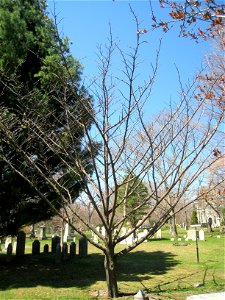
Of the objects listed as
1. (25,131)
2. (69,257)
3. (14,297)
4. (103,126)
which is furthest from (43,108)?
(69,257)

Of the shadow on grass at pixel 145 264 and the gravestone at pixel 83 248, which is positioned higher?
the gravestone at pixel 83 248

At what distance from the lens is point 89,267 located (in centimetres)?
1034

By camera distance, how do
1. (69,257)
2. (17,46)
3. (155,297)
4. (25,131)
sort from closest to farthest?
(155,297) < (25,131) < (17,46) < (69,257)

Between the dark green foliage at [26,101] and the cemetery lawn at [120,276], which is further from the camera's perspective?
the dark green foliage at [26,101]

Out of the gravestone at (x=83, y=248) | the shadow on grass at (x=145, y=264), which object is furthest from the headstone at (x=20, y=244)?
the shadow on grass at (x=145, y=264)

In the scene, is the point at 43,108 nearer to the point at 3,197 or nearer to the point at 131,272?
the point at 3,197

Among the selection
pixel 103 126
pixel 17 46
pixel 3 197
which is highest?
pixel 17 46

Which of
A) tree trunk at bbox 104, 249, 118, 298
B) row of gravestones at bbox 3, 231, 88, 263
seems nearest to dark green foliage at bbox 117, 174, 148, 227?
tree trunk at bbox 104, 249, 118, 298

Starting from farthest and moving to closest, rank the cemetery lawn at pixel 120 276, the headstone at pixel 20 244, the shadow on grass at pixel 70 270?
the headstone at pixel 20 244 < the shadow on grass at pixel 70 270 < the cemetery lawn at pixel 120 276

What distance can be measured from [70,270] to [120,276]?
170 cm

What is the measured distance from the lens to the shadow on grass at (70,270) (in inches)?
326

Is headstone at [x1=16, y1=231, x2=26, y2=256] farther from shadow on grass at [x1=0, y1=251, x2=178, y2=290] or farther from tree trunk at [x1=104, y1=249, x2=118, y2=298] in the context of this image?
tree trunk at [x1=104, y1=249, x2=118, y2=298]

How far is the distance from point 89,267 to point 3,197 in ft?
11.7

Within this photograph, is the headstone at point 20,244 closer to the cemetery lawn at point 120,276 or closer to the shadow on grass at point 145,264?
the cemetery lawn at point 120,276
